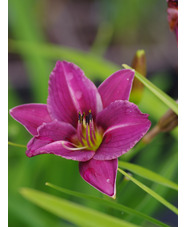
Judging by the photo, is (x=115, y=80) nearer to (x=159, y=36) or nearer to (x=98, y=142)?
(x=98, y=142)

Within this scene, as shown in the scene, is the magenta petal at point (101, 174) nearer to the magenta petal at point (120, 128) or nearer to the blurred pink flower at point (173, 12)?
the magenta petal at point (120, 128)

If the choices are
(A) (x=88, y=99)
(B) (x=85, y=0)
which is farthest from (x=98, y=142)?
(B) (x=85, y=0)

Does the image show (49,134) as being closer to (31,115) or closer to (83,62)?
(31,115)

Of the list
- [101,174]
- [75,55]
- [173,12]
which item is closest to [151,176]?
[101,174]

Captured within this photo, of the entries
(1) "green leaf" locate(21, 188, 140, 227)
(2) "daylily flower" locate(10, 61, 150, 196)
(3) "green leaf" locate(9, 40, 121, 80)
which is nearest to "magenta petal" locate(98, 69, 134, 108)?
(2) "daylily flower" locate(10, 61, 150, 196)

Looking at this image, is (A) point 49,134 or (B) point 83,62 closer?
(A) point 49,134

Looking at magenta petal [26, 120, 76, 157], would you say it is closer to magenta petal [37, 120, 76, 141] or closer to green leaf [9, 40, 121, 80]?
magenta petal [37, 120, 76, 141]

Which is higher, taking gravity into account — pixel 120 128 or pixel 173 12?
pixel 173 12
